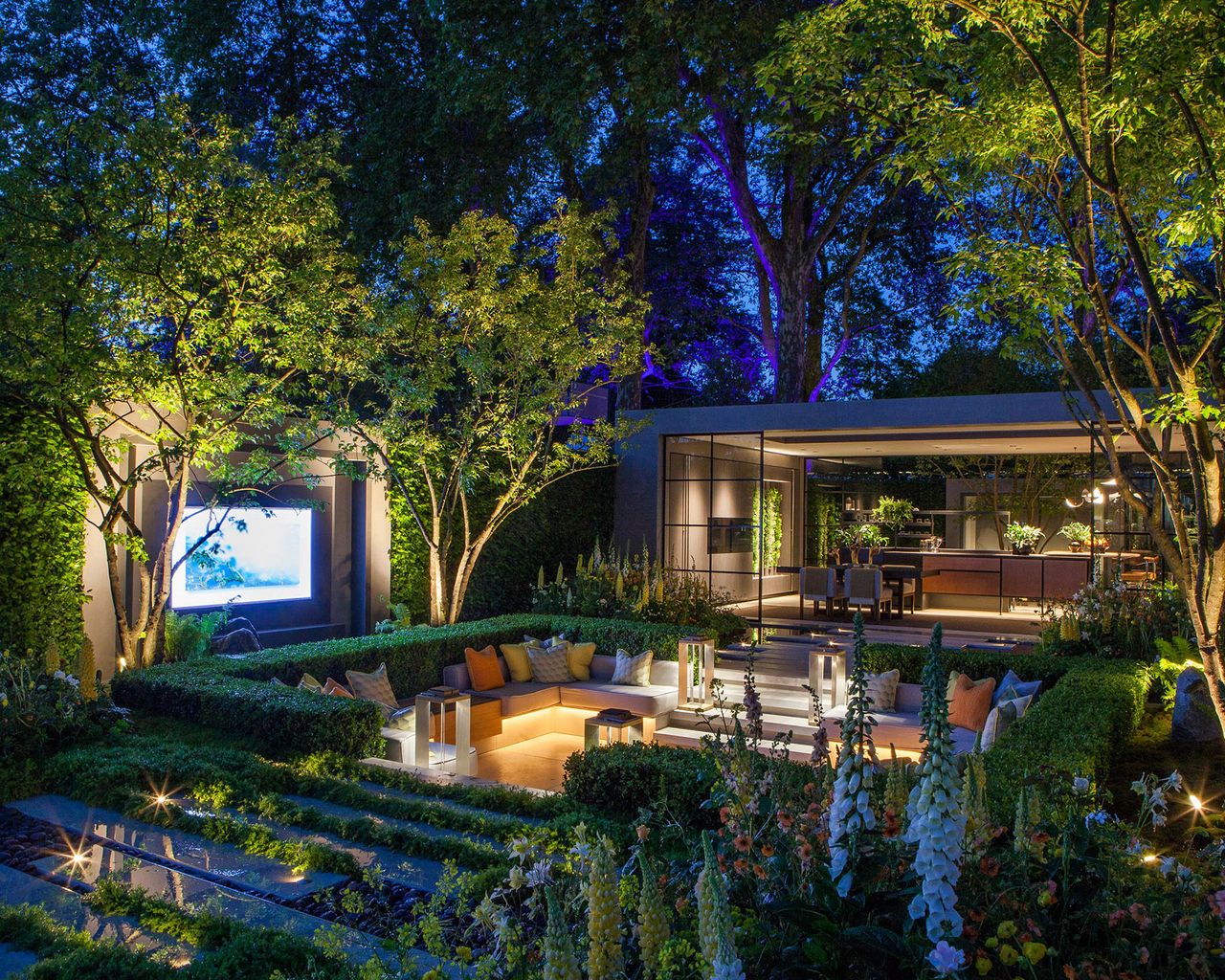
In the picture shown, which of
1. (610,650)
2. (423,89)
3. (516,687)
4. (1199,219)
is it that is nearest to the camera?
(1199,219)

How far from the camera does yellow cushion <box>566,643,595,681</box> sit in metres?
10.4

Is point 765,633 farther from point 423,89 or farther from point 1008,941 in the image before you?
point 1008,941

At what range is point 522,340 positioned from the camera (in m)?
10.4

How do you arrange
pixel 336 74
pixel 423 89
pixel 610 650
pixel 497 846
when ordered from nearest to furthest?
1. pixel 497 846
2. pixel 610 650
3. pixel 423 89
4. pixel 336 74

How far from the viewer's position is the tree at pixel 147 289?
22.9ft

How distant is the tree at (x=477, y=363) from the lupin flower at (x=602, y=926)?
837 cm

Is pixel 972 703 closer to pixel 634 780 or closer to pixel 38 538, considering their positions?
pixel 634 780

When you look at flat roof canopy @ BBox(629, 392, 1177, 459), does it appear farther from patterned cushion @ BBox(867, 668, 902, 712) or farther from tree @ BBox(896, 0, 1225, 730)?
tree @ BBox(896, 0, 1225, 730)

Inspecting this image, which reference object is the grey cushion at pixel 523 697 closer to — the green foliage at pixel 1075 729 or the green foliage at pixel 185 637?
the green foliage at pixel 185 637

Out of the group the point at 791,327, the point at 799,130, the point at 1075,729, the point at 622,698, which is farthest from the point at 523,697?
the point at 791,327

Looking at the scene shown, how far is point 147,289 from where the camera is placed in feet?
24.1

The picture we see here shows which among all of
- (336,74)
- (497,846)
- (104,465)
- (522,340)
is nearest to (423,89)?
(336,74)

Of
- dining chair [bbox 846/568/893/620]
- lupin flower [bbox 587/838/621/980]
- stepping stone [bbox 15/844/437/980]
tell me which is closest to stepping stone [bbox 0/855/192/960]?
stepping stone [bbox 15/844/437/980]

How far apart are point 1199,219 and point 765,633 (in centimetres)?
972
